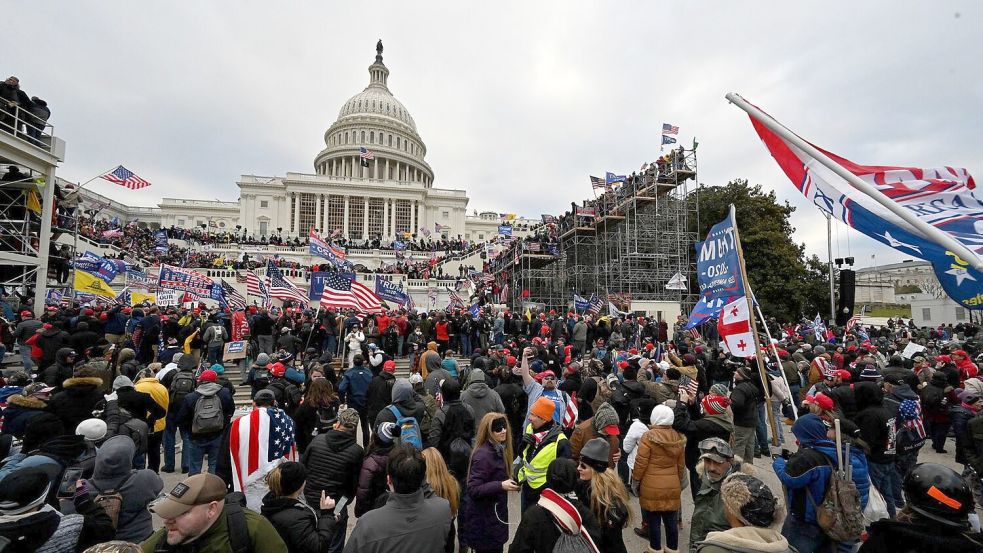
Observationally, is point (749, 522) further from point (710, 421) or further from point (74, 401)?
point (74, 401)

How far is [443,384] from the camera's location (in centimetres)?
480

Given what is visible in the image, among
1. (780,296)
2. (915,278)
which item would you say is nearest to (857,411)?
(780,296)

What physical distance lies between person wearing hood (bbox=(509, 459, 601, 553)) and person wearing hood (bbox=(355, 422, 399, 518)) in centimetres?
138

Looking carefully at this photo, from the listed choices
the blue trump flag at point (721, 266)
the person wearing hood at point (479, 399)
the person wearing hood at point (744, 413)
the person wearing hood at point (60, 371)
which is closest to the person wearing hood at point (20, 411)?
the person wearing hood at point (60, 371)

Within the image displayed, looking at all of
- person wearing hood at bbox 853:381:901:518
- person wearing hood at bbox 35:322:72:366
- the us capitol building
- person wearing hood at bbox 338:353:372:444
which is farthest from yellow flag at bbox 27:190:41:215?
the us capitol building

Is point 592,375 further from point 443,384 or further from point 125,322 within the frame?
point 125,322

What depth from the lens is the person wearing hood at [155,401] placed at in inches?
222

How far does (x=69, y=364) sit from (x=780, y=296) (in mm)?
30196

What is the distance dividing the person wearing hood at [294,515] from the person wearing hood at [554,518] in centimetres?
109

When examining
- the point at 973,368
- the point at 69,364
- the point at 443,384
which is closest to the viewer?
the point at 443,384

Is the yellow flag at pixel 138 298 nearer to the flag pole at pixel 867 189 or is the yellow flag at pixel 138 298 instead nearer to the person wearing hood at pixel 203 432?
the person wearing hood at pixel 203 432

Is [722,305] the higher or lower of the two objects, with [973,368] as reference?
higher

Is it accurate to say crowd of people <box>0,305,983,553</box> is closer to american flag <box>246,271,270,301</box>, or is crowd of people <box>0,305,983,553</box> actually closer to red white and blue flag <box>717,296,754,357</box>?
red white and blue flag <box>717,296,754,357</box>

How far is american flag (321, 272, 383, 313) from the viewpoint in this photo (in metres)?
13.0
